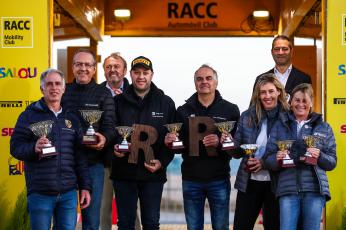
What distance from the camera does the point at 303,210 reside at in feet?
16.7

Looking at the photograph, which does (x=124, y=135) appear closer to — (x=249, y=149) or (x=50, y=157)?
(x=50, y=157)

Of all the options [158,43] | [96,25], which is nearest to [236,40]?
[158,43]

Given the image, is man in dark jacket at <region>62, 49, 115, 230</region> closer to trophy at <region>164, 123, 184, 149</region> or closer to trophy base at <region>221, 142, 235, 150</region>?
trophy at <region>164, 123, 184, 149</region>

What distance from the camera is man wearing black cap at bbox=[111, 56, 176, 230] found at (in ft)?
17.8

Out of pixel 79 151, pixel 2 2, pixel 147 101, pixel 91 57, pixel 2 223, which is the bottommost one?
pixel 2 223

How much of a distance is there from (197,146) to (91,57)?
1.12 meters

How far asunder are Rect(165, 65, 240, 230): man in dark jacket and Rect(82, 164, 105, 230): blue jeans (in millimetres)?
677

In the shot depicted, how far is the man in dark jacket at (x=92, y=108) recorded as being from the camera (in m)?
5.43

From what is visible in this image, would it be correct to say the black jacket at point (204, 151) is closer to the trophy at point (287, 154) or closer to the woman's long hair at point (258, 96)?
the woman's long hair at point (258, 96)

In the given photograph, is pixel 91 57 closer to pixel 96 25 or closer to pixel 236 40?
pixel 96 25

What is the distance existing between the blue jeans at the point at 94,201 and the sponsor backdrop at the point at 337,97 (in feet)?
7.19

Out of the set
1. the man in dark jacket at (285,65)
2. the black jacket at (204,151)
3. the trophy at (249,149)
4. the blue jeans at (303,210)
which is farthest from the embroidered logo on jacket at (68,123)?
the man in dark jacket at (285,65)

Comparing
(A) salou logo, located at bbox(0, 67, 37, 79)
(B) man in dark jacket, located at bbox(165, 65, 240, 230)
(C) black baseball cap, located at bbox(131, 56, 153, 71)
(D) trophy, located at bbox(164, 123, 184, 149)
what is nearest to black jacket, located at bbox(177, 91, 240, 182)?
(B) man in dark jacket, located at bbox(165, 65, 240, 230)

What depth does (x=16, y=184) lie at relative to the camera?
647 centimetres
